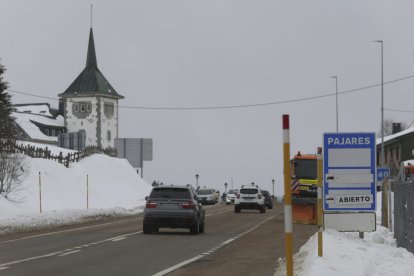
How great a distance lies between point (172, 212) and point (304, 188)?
9.56 m

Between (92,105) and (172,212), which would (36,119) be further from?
(172,212)

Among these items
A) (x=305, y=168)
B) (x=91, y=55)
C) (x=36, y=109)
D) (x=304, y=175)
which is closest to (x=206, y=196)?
(x=305, y=168)

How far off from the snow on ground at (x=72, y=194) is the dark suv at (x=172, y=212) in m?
5.36

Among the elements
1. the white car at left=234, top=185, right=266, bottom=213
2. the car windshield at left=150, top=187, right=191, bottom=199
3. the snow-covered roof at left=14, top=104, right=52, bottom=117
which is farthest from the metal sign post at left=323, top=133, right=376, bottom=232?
the snow-covered roof at left=14, top=104, right=52, bottom=117

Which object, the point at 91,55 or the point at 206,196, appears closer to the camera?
the point at 206,196

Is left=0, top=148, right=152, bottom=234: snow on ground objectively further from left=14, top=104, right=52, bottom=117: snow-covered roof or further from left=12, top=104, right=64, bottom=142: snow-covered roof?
left=14, top=104, right=52, bottom=117: snow-covered roof

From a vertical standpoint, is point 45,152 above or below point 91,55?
below

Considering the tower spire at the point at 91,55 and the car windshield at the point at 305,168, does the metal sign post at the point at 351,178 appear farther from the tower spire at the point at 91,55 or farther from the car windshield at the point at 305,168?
the tower spire at the point at 91,55

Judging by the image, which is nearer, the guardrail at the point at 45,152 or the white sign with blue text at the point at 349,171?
the white sign with blue text at the point at 349,171

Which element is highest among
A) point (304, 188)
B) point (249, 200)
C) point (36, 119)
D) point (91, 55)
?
point (91, 55)

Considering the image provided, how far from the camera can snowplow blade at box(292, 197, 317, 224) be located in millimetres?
33981

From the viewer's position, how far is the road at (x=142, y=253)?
1457cm

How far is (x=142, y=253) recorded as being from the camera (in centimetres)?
1827

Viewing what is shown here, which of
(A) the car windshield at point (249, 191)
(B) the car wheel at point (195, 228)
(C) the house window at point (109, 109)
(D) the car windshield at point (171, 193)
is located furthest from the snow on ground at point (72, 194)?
(C) the house window at point (109, 109)
